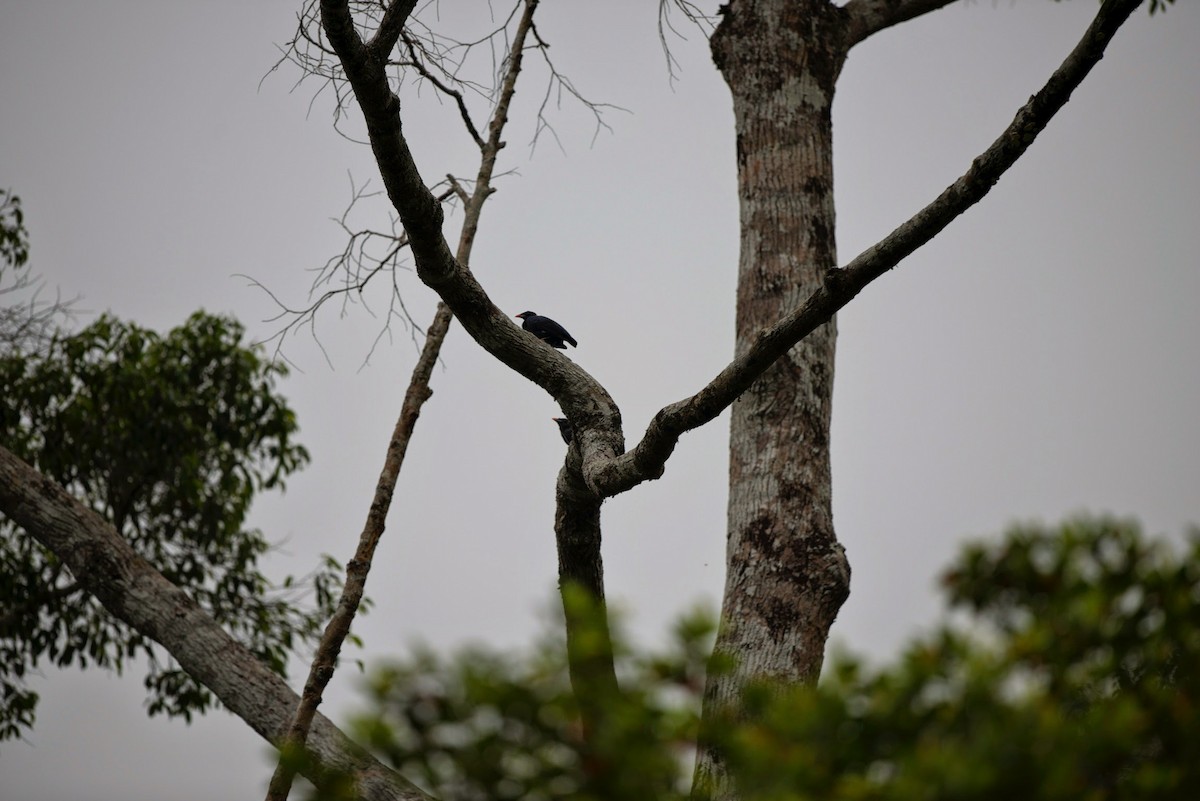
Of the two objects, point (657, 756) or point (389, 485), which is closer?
point (657, 756)

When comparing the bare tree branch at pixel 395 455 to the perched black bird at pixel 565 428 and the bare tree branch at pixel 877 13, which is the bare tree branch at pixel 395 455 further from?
the bare tree branch at pixel 877 13

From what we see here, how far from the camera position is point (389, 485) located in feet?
13.8

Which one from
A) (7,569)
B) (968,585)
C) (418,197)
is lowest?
(968,585)

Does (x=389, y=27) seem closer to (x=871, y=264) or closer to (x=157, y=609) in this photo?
(x=871, y=264)

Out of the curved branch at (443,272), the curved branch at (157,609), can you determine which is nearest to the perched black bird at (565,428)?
the curved branch at (443,272)

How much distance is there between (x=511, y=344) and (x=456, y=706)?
2359 millimetres

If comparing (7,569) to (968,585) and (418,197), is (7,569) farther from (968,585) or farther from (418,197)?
(968,585)

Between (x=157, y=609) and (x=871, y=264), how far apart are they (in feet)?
10.7

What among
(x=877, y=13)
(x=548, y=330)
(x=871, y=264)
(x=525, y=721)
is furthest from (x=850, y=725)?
(x=877, y=13)

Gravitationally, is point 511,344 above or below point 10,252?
below

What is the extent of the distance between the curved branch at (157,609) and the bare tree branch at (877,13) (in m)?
3.51

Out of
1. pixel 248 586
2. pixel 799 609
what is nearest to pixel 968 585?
pixel 799 609

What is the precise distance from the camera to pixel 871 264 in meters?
2.67

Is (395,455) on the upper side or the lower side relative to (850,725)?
upper
